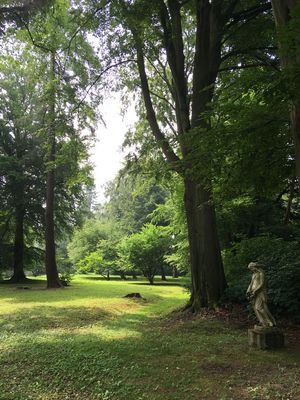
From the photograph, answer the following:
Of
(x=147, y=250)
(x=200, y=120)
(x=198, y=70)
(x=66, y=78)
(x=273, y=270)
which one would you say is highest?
(x=66, y=78)

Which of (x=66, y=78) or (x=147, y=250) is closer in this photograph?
(x=66, y=78)

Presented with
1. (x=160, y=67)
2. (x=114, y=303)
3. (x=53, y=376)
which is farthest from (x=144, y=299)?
(x=53, y=376)

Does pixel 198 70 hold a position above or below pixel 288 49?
above

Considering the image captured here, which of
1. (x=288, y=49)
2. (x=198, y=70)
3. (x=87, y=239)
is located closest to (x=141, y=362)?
(x=288, y=49)

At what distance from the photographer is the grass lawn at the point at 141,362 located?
499 cm

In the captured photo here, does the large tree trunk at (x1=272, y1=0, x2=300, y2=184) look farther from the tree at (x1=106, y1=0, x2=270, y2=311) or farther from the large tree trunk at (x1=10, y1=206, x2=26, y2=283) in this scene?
the large tree trunk at (x1=10, y1=206, x2=26, y2=283)

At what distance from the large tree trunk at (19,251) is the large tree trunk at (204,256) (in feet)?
61.5

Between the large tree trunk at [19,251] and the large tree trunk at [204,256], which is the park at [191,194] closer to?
the large tree trunk at [204,256]

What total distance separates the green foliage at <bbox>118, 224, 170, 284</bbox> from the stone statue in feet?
70.4

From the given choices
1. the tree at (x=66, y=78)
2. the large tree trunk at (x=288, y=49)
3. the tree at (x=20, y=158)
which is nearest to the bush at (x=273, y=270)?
the large tree trunk at (x=288, y=49)

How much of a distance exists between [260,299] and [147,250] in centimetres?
2183

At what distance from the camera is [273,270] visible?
9.56 metres

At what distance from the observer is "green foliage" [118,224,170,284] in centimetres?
2880

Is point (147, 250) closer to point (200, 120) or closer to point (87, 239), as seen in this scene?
point (87, 239)
